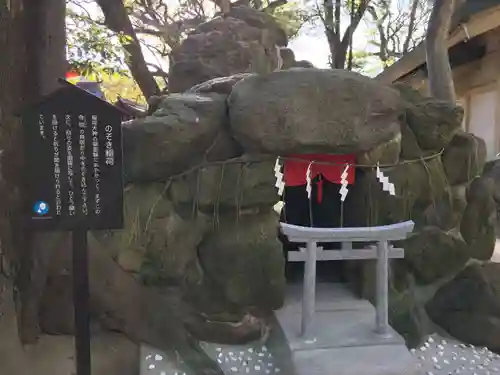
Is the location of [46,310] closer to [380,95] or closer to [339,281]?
[339,281]

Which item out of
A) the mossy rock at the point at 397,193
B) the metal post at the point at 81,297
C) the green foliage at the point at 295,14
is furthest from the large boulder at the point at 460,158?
the green foliage at the point at 295,14

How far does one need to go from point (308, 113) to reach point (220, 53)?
4.55 m

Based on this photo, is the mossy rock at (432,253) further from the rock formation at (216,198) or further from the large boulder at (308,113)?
the large boulder at (308,113)

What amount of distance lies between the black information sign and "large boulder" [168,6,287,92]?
5327mm

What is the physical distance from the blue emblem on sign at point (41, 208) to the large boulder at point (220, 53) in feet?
18.4

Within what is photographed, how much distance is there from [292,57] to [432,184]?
5.71 m

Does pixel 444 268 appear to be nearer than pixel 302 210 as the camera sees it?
Yes

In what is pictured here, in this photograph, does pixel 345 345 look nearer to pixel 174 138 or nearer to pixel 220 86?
pixel 174 138

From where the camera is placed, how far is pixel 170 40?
12.3m

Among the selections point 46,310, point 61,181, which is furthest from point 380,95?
point 46,310

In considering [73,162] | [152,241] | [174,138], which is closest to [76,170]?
[73,162]

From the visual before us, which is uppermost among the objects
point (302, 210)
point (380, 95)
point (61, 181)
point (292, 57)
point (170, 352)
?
point (292, 57)

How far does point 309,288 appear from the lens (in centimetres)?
425

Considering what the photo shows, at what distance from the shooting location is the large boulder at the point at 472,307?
5164 millimetres
